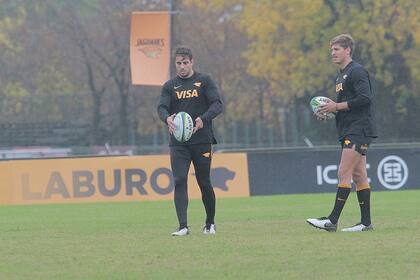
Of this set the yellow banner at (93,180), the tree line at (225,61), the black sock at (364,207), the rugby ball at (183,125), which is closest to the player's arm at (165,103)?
the rugby ball at (183,125)

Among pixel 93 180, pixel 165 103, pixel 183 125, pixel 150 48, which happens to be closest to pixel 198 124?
pixel 183 125

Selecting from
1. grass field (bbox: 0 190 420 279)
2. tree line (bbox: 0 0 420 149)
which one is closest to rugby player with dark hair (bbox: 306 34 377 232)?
grass field (bbox: 0 190 420 279)

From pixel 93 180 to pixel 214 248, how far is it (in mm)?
14649

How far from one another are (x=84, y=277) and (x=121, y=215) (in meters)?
9.14

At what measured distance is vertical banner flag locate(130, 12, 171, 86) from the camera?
29.7 m

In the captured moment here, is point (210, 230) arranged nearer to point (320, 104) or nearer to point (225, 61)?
point (320, 104)

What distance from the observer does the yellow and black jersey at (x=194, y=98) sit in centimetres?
1259

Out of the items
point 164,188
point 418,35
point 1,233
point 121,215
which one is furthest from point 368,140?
point 418,35

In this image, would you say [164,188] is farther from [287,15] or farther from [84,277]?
[287,15]

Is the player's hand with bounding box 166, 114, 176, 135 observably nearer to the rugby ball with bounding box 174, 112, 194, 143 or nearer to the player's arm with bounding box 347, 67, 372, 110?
the rugby ball with bounding box 174, 112, 194, 143

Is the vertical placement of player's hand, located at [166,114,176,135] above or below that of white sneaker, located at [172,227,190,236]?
above

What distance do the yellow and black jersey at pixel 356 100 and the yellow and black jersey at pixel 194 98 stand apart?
1.31 meters

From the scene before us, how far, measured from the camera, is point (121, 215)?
18000mm

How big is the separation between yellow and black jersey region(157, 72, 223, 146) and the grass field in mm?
1095
